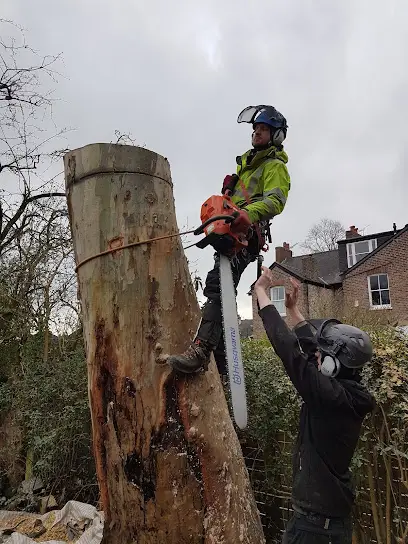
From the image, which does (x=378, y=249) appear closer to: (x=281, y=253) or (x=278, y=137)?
(x=281, y=253)

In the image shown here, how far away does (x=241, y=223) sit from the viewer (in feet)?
8.46

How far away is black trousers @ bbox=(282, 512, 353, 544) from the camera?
2303mm

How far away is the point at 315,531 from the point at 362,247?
25.2 m

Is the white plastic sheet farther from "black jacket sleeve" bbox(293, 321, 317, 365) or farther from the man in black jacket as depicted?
"black jacket sleeve" bbox(293, 321, 317, 365)

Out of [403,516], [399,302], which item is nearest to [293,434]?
[403,516]

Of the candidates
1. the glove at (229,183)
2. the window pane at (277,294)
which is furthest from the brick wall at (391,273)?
the glove at (229,183)

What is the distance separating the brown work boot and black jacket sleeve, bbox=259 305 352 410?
0.38 m

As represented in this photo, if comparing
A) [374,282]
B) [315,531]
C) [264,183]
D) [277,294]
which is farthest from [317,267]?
[315,531]

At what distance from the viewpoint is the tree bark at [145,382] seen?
229 centimetres

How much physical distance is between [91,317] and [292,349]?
3.56 ft

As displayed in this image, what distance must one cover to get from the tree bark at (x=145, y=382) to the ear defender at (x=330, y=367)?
1.99ft

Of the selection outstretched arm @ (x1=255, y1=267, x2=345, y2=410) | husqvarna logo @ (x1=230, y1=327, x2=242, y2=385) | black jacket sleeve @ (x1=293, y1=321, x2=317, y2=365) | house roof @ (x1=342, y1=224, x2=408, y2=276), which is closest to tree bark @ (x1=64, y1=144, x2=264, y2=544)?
husqvarna logo @ (x1=230, y1=327, x2=242, y2=385)

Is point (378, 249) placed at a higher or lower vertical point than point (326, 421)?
higher

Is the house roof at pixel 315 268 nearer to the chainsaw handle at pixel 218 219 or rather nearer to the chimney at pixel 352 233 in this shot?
the chimney at pixel 352 233
